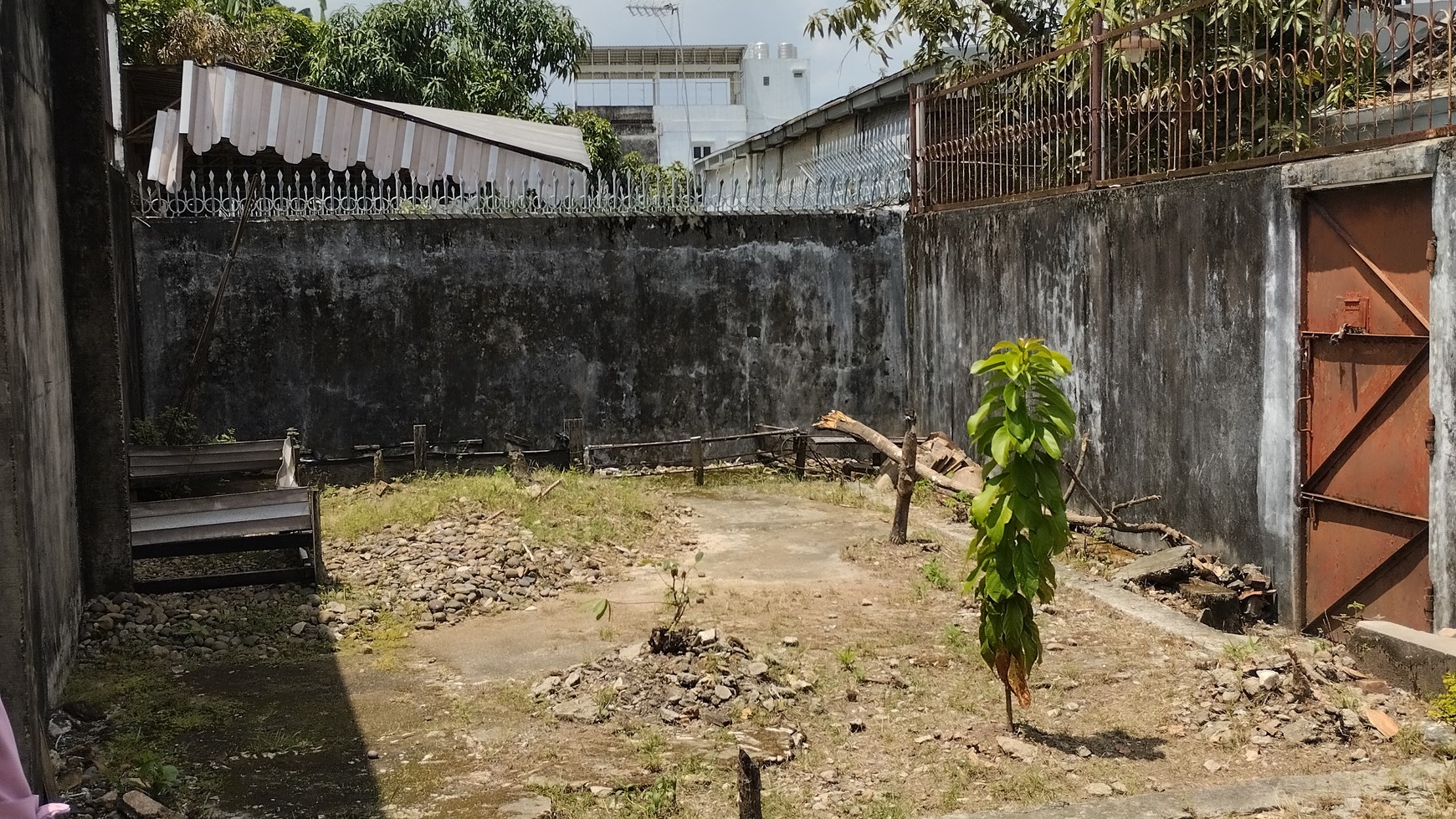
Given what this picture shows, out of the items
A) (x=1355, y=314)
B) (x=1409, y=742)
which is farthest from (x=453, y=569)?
(x=1355, y=314)

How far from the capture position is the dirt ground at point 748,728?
512cm

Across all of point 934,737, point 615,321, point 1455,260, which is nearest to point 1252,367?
point 1455,260

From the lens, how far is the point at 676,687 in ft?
20.5

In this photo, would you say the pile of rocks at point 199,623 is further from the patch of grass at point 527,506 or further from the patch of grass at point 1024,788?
the patch of grass at point 1024,788

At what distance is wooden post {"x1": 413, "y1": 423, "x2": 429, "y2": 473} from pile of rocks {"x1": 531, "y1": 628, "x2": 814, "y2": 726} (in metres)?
5.91

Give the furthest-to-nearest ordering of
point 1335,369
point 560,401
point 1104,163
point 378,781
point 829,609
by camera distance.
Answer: point 560,401 < point 1104,163 < point 829,609 < point 1335,369 < point 378,781

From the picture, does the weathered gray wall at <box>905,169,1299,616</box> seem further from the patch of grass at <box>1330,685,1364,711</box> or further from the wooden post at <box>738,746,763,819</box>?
the wooden post at <box>738,746,763,819</box>

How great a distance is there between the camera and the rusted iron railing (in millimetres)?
7535

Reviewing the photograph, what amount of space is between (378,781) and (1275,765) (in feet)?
12.5

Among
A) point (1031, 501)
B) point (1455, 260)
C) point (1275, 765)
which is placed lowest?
point (1275, 765)

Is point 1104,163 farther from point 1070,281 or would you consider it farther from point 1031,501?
point 1031,501

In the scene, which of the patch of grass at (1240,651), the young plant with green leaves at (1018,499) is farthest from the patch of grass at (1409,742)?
the young plant with green leaves at (1018,499)

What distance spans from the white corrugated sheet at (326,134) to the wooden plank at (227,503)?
16.8 ft

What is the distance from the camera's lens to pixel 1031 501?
5547 millimetres
